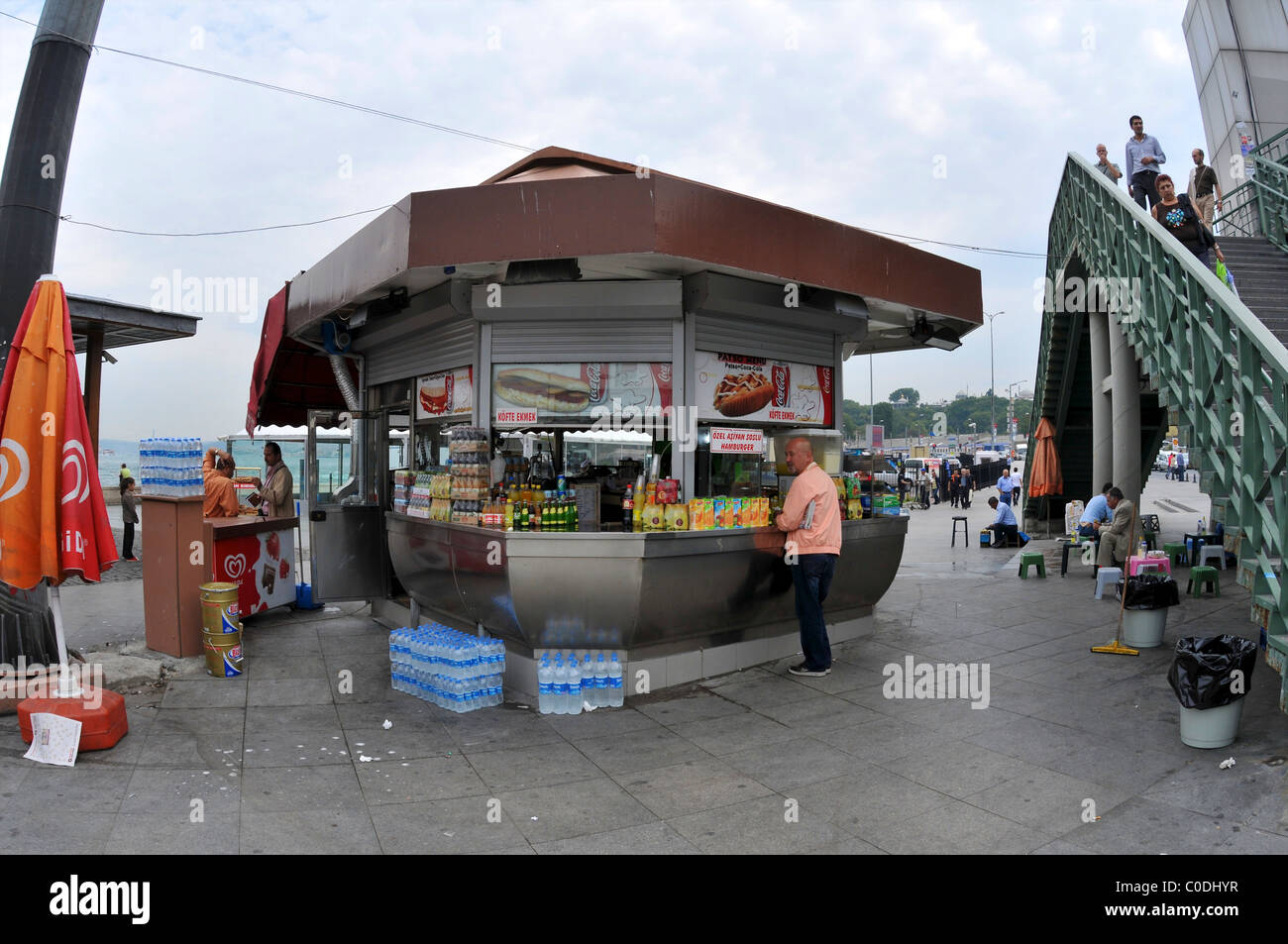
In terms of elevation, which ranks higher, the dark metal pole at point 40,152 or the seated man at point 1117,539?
the dark metal pole at point 40,152

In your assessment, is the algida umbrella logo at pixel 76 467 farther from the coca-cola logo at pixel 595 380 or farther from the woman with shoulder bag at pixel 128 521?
the woman with shoulder bag at pixel 128 521

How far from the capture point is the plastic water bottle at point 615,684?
241 inches

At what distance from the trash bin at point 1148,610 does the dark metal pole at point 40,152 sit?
9.50 metres

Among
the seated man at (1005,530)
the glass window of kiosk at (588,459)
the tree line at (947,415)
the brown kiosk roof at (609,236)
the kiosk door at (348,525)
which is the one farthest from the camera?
the tree line at (947,415)

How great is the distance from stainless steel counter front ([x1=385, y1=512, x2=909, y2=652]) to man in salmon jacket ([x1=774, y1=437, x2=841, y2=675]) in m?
0.29

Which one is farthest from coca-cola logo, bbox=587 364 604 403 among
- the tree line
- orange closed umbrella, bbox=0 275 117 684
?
the tree line

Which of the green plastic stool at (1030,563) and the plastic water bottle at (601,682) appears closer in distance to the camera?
the plastic water bottle at (601,682)

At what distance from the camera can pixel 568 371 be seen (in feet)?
22.5

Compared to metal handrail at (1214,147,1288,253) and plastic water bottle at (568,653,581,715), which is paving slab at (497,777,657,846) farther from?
metal handrail at (1214,147,1288,253)

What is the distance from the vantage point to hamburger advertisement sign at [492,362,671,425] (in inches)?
270

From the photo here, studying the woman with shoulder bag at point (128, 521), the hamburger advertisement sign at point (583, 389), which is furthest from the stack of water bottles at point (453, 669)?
the woman with shoulder bag at point (128, 521)

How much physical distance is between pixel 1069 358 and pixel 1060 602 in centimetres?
775

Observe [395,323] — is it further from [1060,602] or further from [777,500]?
[1060,602]
